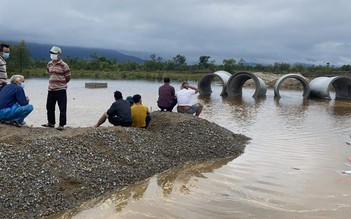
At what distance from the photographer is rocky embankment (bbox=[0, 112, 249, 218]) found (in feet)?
19.0

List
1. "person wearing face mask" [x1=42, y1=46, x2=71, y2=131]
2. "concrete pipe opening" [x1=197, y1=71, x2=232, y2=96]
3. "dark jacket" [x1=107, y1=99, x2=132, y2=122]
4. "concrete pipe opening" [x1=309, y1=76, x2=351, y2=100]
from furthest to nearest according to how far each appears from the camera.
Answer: "concrete pipe opening" [x1=197, y1=71, x2=232, y2=96] < "concrete pipe opening" [x1=309, y1=76, x2=351, y2=100] < "dark jacket" [x1=107, y1=99, x2=132, y2=122] < "person wearing face mask" [x1=42, y1=46, x2=71, y2=131]

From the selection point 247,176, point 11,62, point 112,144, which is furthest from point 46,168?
point 11,62

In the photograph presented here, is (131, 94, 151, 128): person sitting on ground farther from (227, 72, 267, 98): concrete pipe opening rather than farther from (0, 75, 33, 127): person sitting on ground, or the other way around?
(227, 72, 267, 98): concrete pipe opening

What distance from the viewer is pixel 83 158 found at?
7.01 meters

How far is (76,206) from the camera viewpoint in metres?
5.90

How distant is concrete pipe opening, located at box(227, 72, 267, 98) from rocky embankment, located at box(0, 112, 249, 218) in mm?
17345

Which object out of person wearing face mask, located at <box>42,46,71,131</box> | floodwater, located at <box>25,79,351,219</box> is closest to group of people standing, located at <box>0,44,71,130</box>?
person wearing face mask, located at <box>42,46,71,131</box>

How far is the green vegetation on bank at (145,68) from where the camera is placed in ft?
193

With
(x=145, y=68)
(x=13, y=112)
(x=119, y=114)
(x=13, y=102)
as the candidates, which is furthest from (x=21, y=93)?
(x=145, y=68)

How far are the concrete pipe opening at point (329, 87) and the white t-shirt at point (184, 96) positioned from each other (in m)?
17.2

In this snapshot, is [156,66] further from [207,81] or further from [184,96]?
[184,96]

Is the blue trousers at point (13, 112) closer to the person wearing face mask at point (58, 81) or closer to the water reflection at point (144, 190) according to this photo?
the person wearing face mask at point (58, 81)

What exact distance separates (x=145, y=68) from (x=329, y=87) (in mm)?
50936

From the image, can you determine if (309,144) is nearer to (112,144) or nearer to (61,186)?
(112,144)
